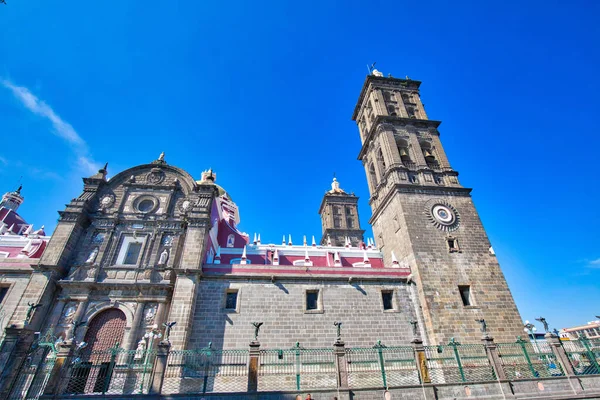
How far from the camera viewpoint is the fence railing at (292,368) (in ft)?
40.6

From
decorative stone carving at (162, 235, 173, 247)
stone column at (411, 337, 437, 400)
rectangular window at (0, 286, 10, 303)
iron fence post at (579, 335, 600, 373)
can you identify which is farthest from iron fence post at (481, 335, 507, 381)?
rectangular window at (0, 286, 10, 303)

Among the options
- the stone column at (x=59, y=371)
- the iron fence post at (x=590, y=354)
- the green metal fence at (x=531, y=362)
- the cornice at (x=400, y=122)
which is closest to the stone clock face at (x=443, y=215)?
the green metal fence at (x=531, y=362)

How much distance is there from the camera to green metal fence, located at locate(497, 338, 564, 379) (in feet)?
49.4

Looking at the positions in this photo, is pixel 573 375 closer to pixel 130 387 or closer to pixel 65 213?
pixel 130 387

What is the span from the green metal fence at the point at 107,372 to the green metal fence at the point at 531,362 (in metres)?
17.8

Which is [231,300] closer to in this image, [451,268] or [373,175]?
[451,268]

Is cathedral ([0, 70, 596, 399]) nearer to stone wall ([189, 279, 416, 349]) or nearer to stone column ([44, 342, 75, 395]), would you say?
stone wall ([189, 279, 416, 349])

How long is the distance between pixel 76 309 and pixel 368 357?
57.9 feet

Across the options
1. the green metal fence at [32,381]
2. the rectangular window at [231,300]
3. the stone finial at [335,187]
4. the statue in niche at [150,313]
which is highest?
the stone finial at [335,187]

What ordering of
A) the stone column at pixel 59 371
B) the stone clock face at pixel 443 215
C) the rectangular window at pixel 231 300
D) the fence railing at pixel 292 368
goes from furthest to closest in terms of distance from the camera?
the stone clock face at pixel 443 215, the rectangular window at pixel 231 300, the fence railing at pixel 292 368, the stone column at pixel 59 371

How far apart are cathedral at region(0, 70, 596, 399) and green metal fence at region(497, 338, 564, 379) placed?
41.4 inches

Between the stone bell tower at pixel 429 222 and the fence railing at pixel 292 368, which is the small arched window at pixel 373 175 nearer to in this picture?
the stone bell tower at pixel 429 222

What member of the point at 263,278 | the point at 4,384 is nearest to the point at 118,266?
the point at 4,384

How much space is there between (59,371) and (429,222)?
2346 centimetres
